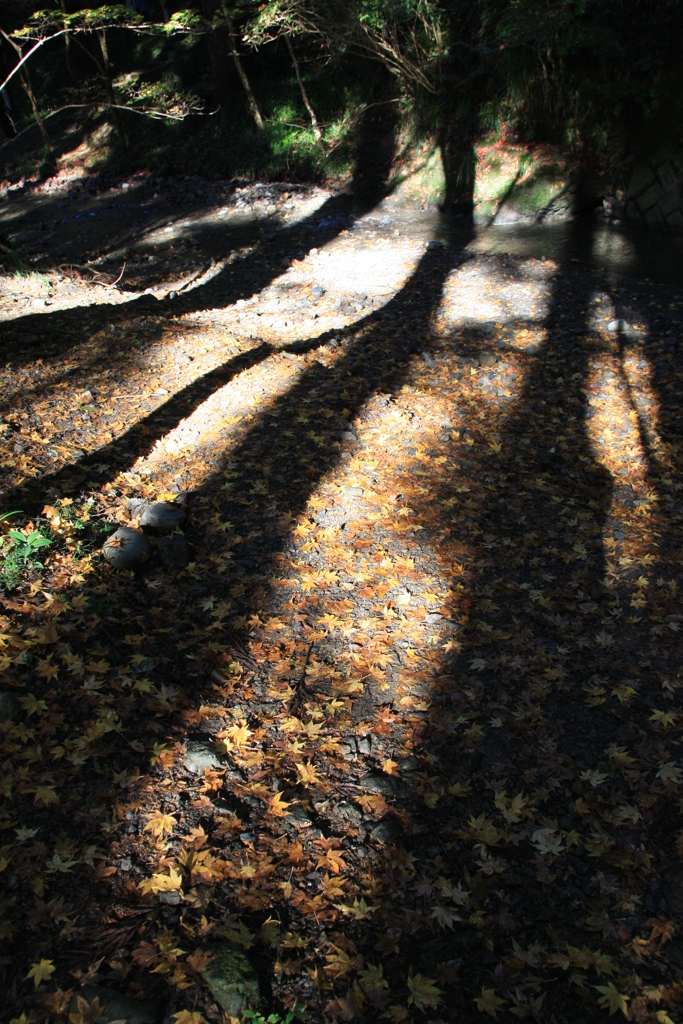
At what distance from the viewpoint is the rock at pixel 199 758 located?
9.92 feet

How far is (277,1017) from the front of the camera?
2207 millimetres

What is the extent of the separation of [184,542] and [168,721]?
4.73ft

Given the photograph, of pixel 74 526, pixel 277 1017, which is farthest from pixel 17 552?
pixel 277 1017

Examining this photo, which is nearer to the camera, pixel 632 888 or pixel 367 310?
pixel 632 888

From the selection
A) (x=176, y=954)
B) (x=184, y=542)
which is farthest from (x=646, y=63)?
(x=176, y=954)

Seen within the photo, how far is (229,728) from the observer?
10.6 ft

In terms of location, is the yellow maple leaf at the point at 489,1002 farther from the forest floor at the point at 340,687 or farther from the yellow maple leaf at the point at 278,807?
the yellow maple leaf at the point at 278,807

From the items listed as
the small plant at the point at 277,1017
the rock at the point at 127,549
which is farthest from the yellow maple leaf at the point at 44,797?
the rock at the point at 127,549

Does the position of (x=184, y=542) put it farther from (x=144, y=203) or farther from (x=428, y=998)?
(x=144, y=203)

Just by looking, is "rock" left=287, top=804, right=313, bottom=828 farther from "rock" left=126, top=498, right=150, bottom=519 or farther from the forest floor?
"rock" left=126, top=498, right=150, bottom=519

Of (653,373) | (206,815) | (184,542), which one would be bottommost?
(653,373)

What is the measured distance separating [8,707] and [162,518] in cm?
172

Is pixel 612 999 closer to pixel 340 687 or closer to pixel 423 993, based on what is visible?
pixel 423 993

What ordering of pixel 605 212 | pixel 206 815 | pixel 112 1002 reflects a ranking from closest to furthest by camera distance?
pixel 112 1002 < pixel 206 815 < pixel 605 212
